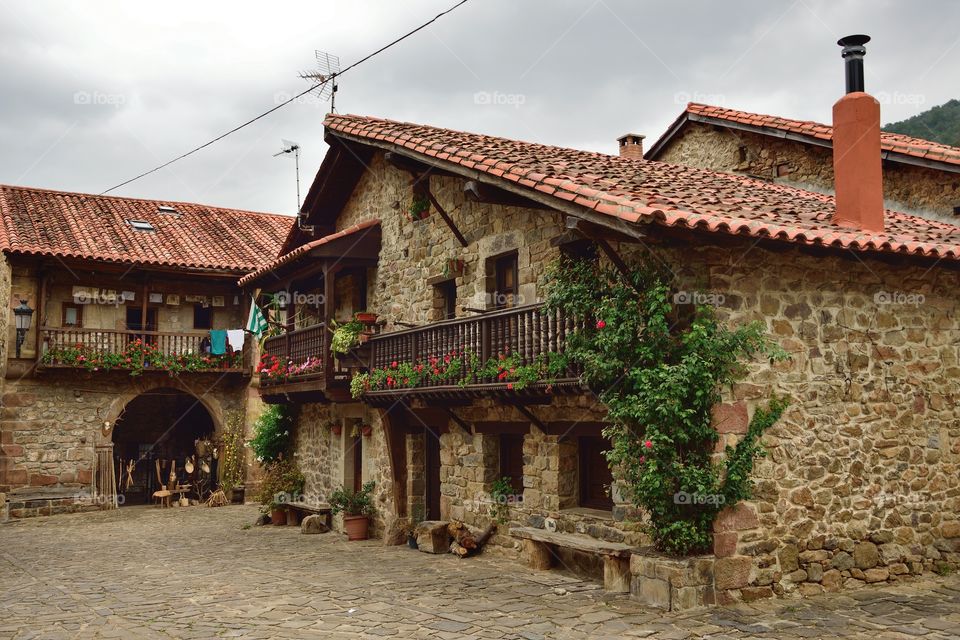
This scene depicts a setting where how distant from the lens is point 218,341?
21609 mm

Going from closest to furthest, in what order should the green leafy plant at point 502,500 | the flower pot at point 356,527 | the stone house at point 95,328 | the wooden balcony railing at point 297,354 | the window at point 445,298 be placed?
the green leafy plant at point 502,500 < the window at point 445,298 < the flower pot at point 356,527 < the wooden balcony railing at point 297,354 < the stone house at point 95,328

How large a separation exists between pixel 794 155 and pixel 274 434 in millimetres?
11565

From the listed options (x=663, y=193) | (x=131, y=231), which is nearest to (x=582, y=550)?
(x=663, y=193)

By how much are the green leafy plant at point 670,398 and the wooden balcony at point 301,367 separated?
21.1 ft

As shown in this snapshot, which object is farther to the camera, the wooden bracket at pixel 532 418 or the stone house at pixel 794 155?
the stone house at pixel 794 155

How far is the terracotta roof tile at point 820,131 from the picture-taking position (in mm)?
11672

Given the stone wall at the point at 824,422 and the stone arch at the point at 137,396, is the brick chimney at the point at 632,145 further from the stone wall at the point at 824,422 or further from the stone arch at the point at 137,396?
the stone arch at the point at 137,396

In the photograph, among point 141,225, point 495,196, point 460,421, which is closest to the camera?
point 495,196

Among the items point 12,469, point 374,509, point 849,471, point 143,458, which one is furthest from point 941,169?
point 143,458

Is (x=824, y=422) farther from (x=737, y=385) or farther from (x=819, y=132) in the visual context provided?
(x=819, y=132)

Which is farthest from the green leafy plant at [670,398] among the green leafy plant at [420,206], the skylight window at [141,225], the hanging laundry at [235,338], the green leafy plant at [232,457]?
the skylight window at [141,225]

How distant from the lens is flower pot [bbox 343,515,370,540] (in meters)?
14.2

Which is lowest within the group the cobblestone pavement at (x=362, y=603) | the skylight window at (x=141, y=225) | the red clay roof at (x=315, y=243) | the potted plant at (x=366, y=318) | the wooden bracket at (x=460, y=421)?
the cobblestone pavement at (x=362, y=603)

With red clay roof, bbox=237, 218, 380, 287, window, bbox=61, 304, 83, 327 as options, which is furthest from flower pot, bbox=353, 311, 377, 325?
window, bbox=61, 304, 83, 327
